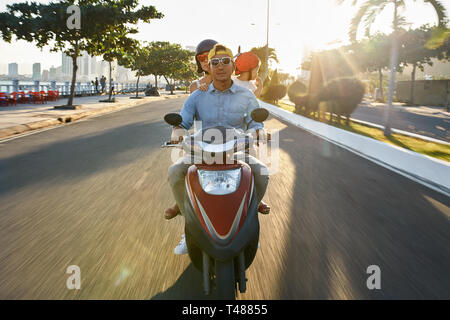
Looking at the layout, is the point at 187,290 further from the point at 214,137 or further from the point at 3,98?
the point at 3,98

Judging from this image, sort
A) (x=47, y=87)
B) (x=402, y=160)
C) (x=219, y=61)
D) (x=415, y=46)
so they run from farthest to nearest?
(x=415, y=46)
(x=47, y=87)
(x=402, y=160)
(x=219, y=61)

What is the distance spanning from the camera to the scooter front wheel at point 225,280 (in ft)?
7.89

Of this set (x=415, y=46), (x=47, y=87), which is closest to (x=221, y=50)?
(x=47, y=87)

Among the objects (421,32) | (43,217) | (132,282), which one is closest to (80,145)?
(43,217)

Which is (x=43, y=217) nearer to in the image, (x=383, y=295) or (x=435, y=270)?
(x=383, y=295)

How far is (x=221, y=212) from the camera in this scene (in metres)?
2.46

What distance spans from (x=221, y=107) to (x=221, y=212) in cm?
104

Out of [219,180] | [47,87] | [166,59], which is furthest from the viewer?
→ [166,59]

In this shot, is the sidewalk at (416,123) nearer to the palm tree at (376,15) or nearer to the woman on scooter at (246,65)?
the palm tree at (376,15)

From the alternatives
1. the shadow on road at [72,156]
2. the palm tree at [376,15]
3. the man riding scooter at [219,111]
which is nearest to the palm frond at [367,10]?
the palm tree at [376,15]

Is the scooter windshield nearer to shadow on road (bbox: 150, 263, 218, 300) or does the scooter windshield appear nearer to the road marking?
shadow on road (bbox: 150, 263, 218, 300)

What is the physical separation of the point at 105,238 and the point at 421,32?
51.5 meters

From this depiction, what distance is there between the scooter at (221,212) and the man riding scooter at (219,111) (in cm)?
27
